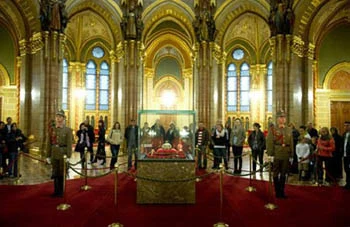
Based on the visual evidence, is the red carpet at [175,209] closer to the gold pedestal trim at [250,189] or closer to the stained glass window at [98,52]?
the gold pedestal trim at [250,189]

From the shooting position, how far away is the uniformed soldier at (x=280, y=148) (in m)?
7.81

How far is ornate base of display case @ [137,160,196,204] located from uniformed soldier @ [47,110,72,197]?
6.40 ft

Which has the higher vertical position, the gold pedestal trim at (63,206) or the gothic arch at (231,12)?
the gothic arch at (231,12)

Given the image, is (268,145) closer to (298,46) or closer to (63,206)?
(63,206)

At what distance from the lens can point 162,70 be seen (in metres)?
35.4

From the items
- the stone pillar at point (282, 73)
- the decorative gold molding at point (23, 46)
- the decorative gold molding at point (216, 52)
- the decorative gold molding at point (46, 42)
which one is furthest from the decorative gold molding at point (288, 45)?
the decorative gold molding at point (23, 46)

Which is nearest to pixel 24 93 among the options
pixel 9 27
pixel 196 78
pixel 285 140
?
pixel 9 27

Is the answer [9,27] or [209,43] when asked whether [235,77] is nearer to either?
[209,43]

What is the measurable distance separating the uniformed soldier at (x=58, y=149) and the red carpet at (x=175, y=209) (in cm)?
42

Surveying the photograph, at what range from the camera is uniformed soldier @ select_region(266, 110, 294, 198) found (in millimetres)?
7812

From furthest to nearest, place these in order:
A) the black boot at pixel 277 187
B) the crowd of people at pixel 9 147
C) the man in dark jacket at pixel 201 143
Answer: the man in dark jacket at pixel 201 143
the crowd of people at pixel 9 147
the black boot at pixel 277 187

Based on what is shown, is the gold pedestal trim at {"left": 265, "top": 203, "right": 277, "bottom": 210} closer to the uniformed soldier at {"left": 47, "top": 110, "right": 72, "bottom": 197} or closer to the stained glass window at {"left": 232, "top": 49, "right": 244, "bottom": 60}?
the uniformed soldier at {"left": 47, "top": 110, "right": 72, "bottom": 197}

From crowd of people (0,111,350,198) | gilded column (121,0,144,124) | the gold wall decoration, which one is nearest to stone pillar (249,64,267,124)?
gilded column (121,0,144,124)

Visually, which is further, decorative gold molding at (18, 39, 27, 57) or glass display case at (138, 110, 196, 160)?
decorative gold molding at (18, 39, 27, 57)
